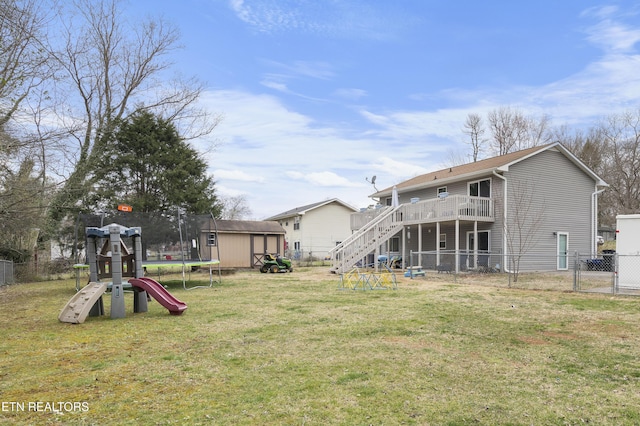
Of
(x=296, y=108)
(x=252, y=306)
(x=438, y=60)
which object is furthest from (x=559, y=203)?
(x=252, y=306)

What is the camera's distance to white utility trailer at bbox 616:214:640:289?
13.3 meters

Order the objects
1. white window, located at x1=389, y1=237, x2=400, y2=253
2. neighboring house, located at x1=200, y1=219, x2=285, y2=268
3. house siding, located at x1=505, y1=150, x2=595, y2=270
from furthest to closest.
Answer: white window, located at x1=389, y1=237, x2=400, y2=253 → neighboring house, located at x1=200, y1=219, x2=285, y2=268 → house siding, located at x1=505, y1=150, x2=595, y2=270

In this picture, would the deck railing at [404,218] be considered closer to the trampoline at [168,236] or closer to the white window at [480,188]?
the white window at [480,188]

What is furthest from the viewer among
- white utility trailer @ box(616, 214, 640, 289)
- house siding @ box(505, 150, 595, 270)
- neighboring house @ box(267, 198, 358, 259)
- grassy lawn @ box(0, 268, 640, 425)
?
neighboring house @ box(267, 198, 358, 259)

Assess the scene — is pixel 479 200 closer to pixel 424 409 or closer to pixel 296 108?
pixel 296 108

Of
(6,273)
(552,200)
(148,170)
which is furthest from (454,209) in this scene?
(6,273)

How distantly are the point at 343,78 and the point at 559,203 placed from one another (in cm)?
1312

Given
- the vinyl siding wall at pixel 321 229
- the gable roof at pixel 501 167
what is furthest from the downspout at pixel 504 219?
the vinyl siding wall at pixel 321 229

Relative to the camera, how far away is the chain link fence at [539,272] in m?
13.4

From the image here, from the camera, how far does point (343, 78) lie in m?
21.0

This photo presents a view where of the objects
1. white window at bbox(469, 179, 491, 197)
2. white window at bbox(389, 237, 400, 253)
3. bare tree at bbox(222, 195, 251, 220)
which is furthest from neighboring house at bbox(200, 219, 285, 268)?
bare tree at bbox(222, 195, 251, 220)

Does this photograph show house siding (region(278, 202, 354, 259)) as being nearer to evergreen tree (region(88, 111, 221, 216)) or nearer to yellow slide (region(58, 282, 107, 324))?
evergreen tree (region(88, 111, 221, 216))

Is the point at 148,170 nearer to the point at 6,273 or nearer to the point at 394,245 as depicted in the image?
the point at 6,273

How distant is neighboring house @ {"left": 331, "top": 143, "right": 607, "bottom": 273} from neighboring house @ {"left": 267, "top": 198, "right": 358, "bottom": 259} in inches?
720
